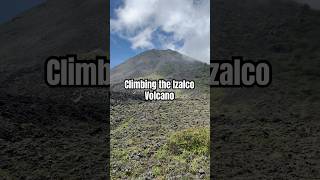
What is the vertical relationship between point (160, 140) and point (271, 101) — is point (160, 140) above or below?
below

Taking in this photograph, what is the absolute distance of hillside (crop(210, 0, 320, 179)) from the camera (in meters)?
25.1

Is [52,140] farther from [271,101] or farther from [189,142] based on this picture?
[271,101]

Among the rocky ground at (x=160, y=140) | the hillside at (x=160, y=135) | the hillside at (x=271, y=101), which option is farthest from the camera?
the hillside at (x=271, y=101)

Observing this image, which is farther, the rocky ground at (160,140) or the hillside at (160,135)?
the hillside at (160,135)

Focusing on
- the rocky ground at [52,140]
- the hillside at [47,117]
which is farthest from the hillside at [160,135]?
the hillside at [47,117]

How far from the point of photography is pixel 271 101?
4003 cm

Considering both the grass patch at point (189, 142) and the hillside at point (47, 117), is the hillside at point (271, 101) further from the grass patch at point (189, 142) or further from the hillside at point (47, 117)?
the hillside at point (47, 117)

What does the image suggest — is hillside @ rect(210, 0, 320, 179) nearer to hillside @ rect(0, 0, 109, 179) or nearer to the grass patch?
the grass patch

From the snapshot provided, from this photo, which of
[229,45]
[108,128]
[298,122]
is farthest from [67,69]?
[229,45]

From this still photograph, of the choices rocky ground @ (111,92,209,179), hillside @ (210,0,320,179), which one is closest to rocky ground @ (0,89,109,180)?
rocky ground @ (111,92,209,179)

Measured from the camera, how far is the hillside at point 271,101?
25.1m

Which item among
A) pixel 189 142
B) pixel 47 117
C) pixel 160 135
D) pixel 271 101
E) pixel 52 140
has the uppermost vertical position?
pixel 271 101

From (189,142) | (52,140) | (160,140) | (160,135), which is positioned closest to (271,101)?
(160,135)

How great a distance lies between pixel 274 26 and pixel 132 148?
50702mm
